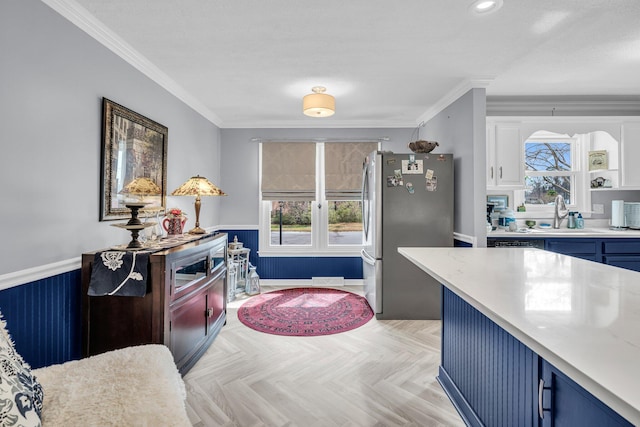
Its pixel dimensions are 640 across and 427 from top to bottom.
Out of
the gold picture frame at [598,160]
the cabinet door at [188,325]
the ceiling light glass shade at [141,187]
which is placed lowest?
the cabinet door at [188,325]

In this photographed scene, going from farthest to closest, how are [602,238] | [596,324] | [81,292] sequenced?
[602,238], [81,292], [596,324]

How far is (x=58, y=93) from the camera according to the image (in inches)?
70.8

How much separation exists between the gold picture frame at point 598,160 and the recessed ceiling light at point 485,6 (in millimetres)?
2818

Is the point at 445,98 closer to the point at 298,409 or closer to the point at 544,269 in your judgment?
the point at 544,269

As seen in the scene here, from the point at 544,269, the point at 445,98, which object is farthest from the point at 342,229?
the point at 544,269

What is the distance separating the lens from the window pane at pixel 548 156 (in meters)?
3.84

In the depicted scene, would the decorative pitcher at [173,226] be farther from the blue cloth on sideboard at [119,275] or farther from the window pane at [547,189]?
the window pane at [547,189]

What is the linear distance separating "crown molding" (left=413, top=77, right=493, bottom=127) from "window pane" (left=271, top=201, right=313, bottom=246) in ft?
6.46

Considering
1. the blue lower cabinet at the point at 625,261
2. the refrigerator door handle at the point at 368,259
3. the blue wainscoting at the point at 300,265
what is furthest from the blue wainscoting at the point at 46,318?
the blue lower cabinet at the point at 625,261

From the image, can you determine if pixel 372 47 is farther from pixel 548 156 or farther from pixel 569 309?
pixel 548 156

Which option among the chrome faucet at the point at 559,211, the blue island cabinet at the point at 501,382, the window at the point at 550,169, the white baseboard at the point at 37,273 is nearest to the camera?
the blue island cabinet at the point at 501,382

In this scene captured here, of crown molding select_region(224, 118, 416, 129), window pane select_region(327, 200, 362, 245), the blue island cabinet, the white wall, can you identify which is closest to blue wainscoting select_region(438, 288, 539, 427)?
the blue island cabinet

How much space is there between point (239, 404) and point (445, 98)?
11.3 ft

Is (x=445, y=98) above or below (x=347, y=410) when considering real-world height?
above
